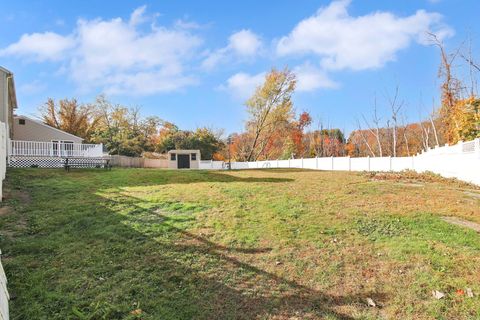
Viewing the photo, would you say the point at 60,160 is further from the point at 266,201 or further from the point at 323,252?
the point at 323,252

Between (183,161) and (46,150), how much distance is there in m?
15.4

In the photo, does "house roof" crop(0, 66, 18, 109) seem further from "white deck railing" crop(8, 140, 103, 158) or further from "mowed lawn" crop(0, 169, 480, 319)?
"mowed lawn" crop(0, 169, 480, 319)

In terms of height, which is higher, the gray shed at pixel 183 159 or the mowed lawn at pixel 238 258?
the gray shed at pixel 183 159

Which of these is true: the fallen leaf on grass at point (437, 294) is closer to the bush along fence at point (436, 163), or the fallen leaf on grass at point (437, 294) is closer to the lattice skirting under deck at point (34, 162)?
the bush along fence at point (436, 163)

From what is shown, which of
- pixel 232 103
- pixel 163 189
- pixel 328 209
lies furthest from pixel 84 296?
pixel 232 103

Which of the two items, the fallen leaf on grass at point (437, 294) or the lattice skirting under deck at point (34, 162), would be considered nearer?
the fallen leaf on grass at point (437, 294)

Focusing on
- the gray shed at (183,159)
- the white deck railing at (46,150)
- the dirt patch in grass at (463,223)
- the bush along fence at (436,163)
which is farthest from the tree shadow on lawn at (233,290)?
the gray shed at (183,159)

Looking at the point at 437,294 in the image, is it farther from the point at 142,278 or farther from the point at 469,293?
the point at 142,278

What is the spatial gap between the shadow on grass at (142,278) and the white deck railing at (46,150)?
1432cm

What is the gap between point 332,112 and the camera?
44.7 m

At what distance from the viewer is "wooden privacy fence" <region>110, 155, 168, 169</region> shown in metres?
31.0

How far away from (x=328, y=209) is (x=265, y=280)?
3299mm

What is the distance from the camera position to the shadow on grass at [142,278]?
3.50 m

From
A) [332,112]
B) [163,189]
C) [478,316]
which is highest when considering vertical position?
[332,112]
